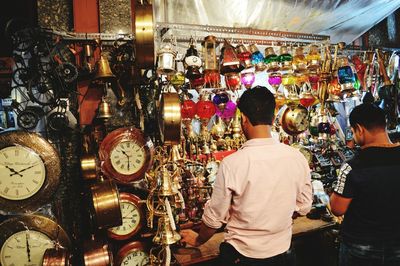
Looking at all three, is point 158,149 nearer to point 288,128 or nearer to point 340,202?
point 340,202

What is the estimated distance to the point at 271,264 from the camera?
1.97m

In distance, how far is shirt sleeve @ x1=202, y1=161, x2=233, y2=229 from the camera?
1865 millimetres

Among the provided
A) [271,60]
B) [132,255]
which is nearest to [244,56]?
[271,60]

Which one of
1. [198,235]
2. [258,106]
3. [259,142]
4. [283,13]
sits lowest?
[198,235]

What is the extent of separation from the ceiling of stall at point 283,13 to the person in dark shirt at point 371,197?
1.84 meters

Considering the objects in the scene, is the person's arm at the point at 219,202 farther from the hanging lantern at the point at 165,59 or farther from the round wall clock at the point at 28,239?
the round wall clock at the point at 28,239

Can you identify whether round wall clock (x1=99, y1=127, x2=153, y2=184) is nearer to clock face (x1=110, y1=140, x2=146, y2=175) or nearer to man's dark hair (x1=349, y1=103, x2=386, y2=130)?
clock face (x1=110, y1=140, x2=146, y2=175)

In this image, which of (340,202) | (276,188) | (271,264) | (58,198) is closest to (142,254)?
(58,198)

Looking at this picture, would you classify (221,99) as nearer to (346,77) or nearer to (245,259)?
(346,77)

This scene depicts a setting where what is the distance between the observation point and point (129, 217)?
110 inches

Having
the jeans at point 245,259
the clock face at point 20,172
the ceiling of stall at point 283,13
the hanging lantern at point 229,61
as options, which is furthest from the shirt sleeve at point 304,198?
the ceiling of stall at point 283,13

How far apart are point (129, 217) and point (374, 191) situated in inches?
85.1

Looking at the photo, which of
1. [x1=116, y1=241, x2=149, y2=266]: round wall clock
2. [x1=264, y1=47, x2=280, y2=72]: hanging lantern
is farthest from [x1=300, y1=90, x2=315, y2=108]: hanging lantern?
[x1=116, y1=241, x2=149, y2=266]: round wall clock

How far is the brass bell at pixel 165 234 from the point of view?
252cm
